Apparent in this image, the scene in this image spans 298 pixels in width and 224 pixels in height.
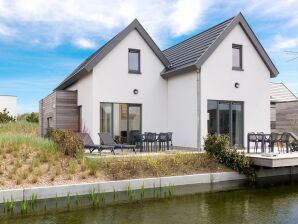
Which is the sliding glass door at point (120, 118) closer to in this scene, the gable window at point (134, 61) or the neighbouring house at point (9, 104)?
the gable window at point (134, 61)

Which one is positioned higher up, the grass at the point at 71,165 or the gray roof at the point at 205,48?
the gray roof at the point at 205,48

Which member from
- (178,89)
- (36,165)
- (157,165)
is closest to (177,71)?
(178,89)

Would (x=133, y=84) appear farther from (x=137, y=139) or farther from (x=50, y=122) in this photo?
(x=50, y=122)

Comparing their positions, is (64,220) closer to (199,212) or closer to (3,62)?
(199,212)

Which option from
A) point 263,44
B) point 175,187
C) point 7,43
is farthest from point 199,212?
point 7,43

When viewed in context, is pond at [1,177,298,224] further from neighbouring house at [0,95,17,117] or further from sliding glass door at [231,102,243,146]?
neighbouring house at [0,95,17,117]

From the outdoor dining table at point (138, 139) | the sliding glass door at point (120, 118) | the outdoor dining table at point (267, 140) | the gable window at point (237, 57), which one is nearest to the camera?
the outdoor dining table at point (267, 140)

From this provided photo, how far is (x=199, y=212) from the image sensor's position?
8.62 metres

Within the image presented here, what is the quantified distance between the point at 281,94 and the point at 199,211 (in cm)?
2659

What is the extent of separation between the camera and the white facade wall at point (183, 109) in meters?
16.5


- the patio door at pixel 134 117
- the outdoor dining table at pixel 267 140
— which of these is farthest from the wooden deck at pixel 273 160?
the patio door at pixel 134 117

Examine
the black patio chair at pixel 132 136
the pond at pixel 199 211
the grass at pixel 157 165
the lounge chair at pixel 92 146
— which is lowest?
the pond at pixel 199 211

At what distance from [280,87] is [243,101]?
17.9 meters

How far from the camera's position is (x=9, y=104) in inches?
1992
